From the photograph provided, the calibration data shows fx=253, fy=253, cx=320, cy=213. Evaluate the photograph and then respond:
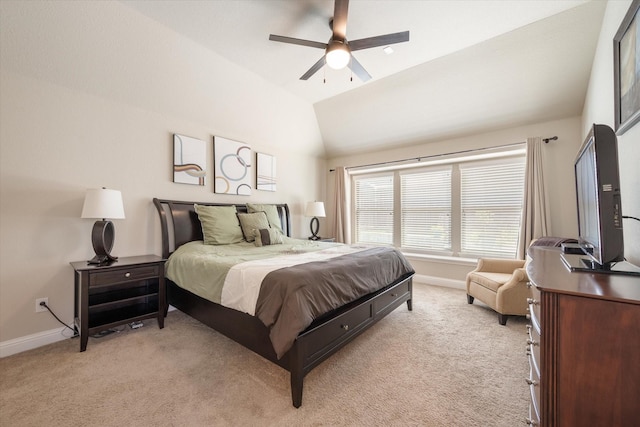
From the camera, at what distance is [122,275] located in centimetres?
239

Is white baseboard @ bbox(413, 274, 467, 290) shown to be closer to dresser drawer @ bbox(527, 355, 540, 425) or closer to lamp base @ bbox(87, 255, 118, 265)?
dresser drawer @ bbox(527, 355, 540, 425)

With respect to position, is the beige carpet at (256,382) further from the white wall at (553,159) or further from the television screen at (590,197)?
the white wall at (553,159)

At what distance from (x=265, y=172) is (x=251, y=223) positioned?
1.26 m

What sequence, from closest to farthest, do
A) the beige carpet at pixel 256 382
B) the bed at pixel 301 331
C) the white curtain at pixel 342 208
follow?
the beige carpet at pixel 256 382 < the bed at pixel 301 331 < the white curtain at pixel 342 208

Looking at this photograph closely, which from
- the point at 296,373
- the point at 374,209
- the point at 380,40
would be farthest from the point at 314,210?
the point at 296,373

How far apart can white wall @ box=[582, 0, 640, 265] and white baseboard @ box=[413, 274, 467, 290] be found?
2.51 meters

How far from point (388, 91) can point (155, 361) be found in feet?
13.8

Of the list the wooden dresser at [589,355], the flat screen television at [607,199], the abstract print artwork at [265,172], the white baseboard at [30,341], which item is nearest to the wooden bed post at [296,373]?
the wooden dresser at [589,355]

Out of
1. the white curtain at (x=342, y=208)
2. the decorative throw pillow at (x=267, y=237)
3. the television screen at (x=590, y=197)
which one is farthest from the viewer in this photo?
the white curtain at (x=342, y=208)

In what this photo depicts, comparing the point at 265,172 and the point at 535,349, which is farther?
the point at 265,172

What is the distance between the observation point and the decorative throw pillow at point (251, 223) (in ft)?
11.3

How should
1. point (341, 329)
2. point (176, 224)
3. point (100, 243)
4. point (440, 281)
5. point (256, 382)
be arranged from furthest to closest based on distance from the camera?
point (440, 281) → point (176, 224) → point (100, 243) → point (341, 329) → point (256, 382)

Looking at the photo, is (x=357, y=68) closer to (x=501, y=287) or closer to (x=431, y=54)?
(x=431, y=54)

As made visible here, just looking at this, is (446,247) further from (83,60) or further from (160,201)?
(83,60)
